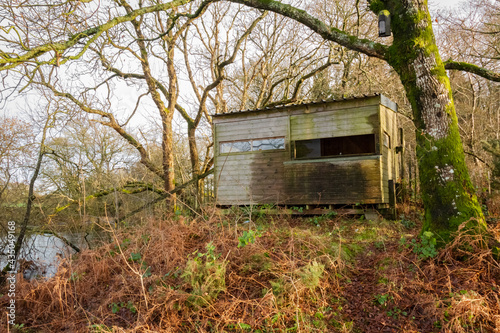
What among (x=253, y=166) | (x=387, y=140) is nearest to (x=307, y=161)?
(x=253, y=166)

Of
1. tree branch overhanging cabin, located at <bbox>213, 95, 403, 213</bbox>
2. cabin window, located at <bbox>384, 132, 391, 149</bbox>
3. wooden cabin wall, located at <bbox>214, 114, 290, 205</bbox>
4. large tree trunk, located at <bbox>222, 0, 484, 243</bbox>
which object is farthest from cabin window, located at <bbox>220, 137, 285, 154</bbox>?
large tree trunk, located at <bbox>222, 0, 484, 243</bbox>

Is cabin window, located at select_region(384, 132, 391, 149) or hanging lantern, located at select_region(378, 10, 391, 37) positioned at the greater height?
hanging lantern, located at select_region(378, 10, 391, 37)

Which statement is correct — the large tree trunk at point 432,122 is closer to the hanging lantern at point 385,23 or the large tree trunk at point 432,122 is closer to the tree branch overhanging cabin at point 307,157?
the hanging lantern at point 385,23

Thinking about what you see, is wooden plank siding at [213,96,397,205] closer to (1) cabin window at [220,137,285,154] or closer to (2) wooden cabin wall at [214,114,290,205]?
(2) wooden cabin wall at [214,114,290,205]

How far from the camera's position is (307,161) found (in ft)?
33.2

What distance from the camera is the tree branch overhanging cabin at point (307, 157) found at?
948 cm

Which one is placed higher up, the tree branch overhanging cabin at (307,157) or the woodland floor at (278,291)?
the tree branch overhanging cabin at (307,157)

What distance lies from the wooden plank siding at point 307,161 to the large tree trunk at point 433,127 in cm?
379

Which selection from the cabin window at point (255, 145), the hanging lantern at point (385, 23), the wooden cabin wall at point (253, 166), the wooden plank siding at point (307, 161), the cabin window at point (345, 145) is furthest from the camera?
the cabin window at point (345, 145)

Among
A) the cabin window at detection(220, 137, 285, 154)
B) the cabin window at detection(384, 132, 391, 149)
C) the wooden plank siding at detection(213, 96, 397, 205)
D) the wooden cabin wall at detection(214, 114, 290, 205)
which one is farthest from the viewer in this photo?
the cabin window at detection(220, 137, 285, 154)

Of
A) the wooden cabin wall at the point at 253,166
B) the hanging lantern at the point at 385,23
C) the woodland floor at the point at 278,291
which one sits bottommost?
the woodland floor at the point at 278,291

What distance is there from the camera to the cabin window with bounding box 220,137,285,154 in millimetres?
10727

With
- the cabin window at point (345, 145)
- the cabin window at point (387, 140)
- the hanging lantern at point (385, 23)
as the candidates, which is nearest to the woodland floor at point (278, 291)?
the hanging lantern at point (385, 23)

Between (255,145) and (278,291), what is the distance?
22.6 ft
